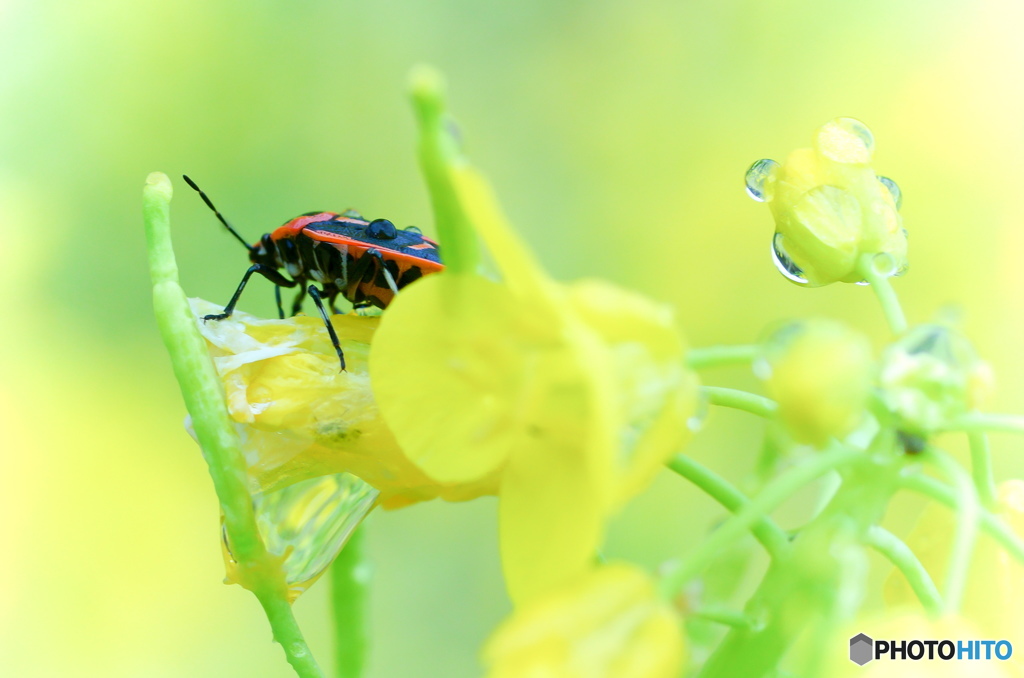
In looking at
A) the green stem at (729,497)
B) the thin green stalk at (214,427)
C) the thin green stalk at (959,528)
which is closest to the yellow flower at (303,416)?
the thin green stalk at (214,427)

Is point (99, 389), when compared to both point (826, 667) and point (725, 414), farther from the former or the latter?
point (826, 667)

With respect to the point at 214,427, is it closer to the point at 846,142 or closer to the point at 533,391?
the point at 533,391

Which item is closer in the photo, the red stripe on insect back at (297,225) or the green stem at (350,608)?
the green stem at (350,608)

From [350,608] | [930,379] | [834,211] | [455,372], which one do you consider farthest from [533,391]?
[350,608]

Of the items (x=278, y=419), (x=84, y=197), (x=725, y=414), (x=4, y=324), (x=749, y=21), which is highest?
(x=749, y=21)

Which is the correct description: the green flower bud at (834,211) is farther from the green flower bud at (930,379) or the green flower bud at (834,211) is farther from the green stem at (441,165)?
the green stem at (441,165)

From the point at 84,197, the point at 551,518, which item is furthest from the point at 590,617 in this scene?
the point at 84,197
